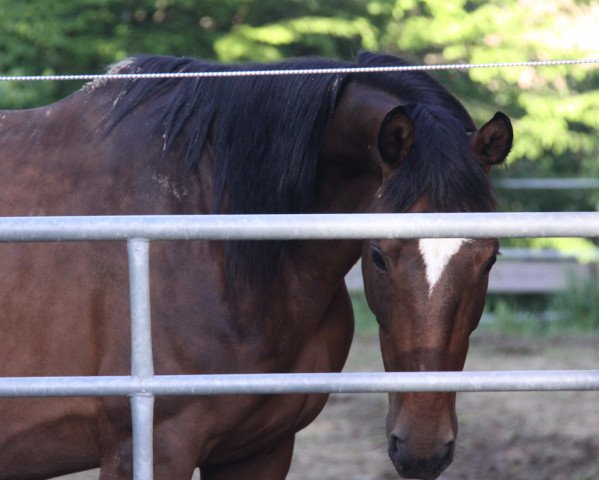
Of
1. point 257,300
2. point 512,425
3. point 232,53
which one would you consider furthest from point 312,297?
point 232,53

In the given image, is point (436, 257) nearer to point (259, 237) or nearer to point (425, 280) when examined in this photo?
point (425, 280)

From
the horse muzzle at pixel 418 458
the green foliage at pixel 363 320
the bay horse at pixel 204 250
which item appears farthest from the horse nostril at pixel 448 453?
the green foliage at pixel 363 320

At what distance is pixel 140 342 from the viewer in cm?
231

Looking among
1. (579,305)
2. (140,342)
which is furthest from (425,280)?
Answer: (579,305)

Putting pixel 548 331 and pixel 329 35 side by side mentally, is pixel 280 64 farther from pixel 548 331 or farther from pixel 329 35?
pixel 329 35

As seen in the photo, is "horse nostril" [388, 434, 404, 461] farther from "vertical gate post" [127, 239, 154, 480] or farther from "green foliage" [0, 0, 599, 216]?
"green foliage" [0, 0, 599, 216]

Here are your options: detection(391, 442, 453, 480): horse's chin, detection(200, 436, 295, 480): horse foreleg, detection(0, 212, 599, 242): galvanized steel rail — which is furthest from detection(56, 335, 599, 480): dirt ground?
detection(0, 212, 599, 242): galvanized steel rail

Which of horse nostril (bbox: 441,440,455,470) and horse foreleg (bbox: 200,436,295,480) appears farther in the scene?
horse foreleg (bbox: 200,436,295,480)

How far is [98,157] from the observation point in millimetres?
3238

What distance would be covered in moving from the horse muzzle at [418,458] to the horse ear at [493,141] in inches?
30.9

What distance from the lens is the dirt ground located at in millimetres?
5035

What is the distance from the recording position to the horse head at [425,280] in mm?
2639

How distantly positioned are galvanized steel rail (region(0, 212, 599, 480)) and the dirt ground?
2.40 metres

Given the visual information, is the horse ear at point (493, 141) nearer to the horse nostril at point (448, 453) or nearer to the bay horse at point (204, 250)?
the bay horse at point (204, 250)
